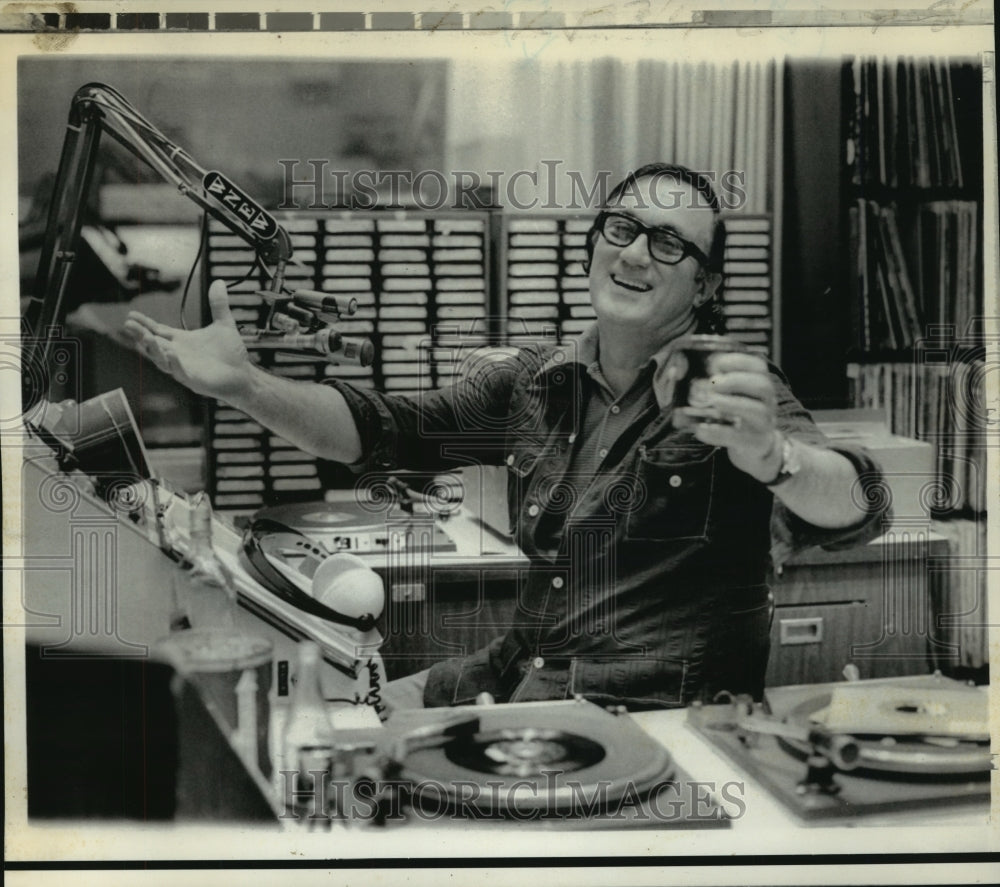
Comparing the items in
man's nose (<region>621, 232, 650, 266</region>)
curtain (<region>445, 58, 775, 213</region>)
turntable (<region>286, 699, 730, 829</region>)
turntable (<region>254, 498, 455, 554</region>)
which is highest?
curtain (<region>445, 58, 775, 213</region>)

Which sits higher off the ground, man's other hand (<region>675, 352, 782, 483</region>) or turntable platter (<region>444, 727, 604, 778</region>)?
man's other hand (<region>675, 352, 782, 483</region>)

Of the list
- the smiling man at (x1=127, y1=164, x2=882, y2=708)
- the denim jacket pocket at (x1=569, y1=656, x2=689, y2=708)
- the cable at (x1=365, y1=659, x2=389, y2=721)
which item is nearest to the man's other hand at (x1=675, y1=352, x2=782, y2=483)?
the smiling man at (x1=127, y1=164, x2=882, y2=708)

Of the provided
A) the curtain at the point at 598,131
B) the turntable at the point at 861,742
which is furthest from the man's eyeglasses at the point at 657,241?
the turntable at the point at 861,742

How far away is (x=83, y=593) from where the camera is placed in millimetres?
2627

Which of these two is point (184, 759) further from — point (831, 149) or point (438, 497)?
point (831, 149)

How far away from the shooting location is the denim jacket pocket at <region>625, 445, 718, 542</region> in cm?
258

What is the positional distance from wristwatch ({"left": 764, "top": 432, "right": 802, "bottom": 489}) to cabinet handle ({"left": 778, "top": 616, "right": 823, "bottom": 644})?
299 mm

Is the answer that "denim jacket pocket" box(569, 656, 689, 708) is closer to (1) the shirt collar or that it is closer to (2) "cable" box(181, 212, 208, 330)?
(1) the shirt collar

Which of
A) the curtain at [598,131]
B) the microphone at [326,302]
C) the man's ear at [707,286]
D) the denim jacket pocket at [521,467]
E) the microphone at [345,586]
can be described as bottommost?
the microphone at [345,586]

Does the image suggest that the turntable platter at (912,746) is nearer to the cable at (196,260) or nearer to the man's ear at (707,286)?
the man's ear at (707,286)

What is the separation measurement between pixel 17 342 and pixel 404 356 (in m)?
0.84

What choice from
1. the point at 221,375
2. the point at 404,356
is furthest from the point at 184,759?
the point at 404,356

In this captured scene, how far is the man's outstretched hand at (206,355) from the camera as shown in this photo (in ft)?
8.49

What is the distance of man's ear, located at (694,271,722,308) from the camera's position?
258cm
